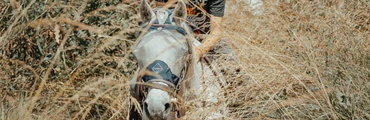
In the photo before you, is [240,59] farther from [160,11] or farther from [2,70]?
[2,70]

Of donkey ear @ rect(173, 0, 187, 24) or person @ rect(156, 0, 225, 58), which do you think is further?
person @ rect(156, 0, 225, 58)

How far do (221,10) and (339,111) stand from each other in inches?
55.5

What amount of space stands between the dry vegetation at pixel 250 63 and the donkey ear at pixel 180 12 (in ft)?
0.98

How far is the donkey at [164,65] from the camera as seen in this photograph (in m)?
3.22

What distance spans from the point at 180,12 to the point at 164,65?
1.84 feet

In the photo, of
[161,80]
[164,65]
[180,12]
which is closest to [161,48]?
[164,65]

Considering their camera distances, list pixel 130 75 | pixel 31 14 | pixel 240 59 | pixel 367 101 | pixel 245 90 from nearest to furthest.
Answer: pixel 367 101 → pixel 245 90 → pixel 240 59 → pixel 31 14 → pixel 130 75

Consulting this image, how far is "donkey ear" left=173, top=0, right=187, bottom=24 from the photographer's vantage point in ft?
12.3

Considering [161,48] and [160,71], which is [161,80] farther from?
[161,48]

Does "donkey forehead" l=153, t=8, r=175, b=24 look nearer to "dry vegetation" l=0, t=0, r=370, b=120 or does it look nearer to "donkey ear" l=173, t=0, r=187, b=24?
"donkey ear" l=173, t=0, r=187, b=24

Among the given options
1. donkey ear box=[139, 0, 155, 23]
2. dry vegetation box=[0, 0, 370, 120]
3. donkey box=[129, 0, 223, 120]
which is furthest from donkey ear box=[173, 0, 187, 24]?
dry vegetation box=[0, 0, 370, 120]

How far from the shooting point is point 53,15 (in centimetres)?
497

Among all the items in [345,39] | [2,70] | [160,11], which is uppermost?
[160,11]

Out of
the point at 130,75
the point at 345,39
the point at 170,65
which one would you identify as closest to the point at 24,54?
the point at 130,75
